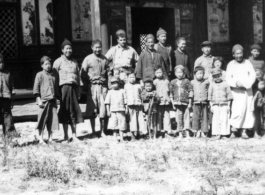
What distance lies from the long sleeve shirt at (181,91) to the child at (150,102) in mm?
277

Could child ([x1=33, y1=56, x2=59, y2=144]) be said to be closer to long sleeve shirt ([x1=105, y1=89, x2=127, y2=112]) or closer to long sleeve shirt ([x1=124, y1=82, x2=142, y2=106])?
long sleeve shirt ([x1=105, y1=89, x2=127, y2=112])

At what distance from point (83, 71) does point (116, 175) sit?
2773 millimetres

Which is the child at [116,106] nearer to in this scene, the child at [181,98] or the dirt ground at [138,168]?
the dirt ground at [138,168]

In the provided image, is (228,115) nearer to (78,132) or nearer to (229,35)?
(78,132)

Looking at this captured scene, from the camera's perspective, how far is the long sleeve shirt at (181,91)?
7.04 m

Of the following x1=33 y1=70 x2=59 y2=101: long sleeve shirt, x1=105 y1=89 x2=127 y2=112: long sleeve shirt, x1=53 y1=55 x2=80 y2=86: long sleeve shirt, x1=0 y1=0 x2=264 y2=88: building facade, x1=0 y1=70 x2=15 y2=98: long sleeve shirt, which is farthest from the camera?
x1=0 y1=0 x2=264 y2=88: building facade

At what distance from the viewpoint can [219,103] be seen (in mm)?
6984

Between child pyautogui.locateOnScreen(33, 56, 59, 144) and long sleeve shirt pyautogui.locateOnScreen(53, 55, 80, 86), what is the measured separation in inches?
4.2

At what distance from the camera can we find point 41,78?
6777 mm

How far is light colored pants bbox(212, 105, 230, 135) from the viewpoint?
6.97 metres

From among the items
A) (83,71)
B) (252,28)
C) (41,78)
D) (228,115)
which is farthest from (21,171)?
(252,28)

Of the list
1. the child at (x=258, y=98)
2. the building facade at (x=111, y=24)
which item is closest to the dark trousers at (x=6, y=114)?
the child at (x=258, y=98)

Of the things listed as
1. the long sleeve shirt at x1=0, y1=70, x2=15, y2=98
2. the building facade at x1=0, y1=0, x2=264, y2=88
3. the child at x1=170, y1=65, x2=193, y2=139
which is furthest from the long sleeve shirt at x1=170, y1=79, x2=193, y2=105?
the building facade at x1=0, y1=0, x2=264, y2=88

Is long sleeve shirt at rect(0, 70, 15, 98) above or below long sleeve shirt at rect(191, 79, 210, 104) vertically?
above
